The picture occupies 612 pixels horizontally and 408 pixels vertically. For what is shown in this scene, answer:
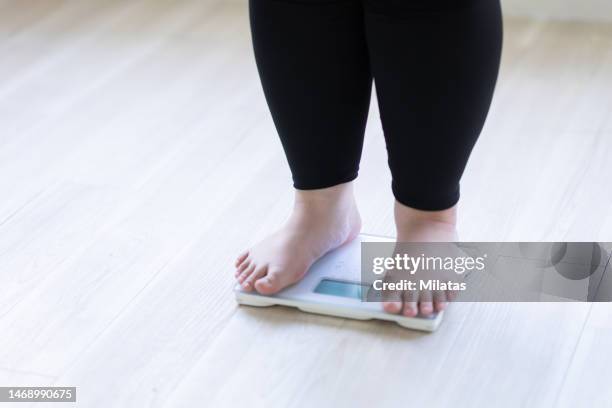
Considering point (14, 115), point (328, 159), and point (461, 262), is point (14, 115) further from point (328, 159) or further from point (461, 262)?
point (461, 262)

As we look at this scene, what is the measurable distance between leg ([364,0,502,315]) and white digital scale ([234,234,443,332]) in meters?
0.02

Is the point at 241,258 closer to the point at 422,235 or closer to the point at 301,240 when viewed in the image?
the point at 301,240

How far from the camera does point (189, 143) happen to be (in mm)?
1488

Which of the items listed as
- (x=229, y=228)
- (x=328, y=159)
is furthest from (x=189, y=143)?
(x=328, y=159)

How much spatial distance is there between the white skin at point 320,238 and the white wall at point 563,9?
2.86 ft

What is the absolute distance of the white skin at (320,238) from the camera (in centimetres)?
106

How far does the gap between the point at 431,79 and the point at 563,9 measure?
100 cm

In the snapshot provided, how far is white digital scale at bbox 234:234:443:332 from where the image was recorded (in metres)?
1.05

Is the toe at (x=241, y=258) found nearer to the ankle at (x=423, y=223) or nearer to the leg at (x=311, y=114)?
the leg at (x=311, y=114)

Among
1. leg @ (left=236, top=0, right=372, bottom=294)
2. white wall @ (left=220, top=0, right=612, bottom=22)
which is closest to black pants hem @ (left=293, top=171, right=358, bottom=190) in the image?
leg @ (left=236, top=0, right=372, bottom=294)

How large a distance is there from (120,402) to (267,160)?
55 cm

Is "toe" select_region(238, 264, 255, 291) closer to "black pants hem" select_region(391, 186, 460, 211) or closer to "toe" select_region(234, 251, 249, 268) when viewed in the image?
Answer: "toe" select_region(234, 251, 249, 268)

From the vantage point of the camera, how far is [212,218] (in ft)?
4.21

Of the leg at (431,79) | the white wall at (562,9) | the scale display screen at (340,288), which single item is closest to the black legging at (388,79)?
the leg at (431,79)
